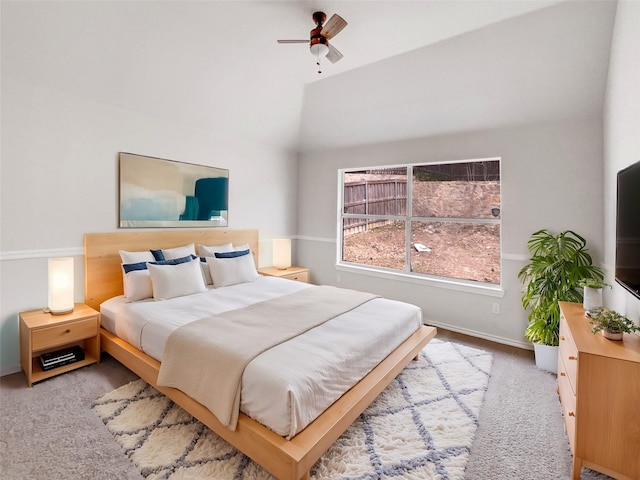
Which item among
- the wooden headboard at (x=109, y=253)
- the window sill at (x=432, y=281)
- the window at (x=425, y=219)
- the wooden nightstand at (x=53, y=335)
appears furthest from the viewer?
the window at (x=425, y=219)

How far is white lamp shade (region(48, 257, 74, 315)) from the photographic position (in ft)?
8.67

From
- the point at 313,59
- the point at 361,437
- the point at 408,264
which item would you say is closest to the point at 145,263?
the point at 361,437

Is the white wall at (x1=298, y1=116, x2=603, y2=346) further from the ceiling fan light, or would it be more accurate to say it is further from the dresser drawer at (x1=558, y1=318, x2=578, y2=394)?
the ceiling fan light

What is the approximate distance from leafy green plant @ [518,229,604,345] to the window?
0.69 metres

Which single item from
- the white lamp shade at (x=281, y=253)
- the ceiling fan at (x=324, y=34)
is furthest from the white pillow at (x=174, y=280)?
the ceiling fan at (x=324, y=34)

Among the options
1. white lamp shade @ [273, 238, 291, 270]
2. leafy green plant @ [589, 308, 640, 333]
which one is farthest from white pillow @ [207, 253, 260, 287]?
leafy green plant @ [589, 308, 640, 333]

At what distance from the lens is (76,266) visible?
9.89ft

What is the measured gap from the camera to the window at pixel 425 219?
12.1 feet

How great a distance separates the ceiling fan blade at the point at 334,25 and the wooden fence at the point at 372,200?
233 centimetres

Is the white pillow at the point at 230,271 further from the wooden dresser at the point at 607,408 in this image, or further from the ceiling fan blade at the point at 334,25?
the wooden dresser at the point at 607,408

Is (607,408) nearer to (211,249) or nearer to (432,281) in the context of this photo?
(432,281)

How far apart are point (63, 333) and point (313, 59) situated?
3541mm

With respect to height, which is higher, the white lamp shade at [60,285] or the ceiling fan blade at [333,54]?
the ceiling fan blade at [333,54]

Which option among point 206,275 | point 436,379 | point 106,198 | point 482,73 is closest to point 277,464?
point 436,379
